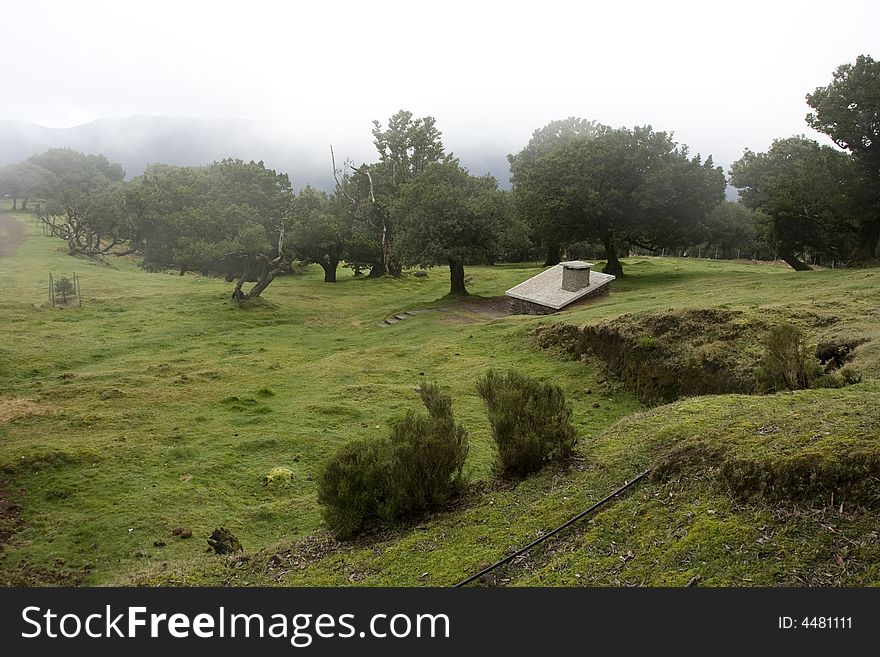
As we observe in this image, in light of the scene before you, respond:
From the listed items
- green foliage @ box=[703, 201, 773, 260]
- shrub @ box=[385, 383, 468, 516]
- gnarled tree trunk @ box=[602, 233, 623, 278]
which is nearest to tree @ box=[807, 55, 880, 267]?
green foliage @ box=[703, 201, 773, 260]

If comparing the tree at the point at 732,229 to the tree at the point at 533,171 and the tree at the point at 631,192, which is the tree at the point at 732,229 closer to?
the tree at the point at 631,192

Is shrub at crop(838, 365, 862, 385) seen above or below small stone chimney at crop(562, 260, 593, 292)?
below

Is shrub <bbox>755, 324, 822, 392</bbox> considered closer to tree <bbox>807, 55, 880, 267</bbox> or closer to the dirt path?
tree <bbox>807, 55, 880, 267</bbox>

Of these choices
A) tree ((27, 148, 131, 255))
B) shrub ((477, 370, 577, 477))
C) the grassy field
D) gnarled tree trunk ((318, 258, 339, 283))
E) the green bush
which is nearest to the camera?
the grassy field

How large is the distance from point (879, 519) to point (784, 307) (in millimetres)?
12803

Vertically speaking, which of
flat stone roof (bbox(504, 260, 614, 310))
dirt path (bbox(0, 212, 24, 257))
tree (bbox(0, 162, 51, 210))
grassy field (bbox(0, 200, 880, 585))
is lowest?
grassy field (bbox(0, 200, 880, 585))

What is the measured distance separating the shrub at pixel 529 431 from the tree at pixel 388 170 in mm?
41275

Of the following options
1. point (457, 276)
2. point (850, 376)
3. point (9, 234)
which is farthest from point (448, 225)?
point (9, 234)

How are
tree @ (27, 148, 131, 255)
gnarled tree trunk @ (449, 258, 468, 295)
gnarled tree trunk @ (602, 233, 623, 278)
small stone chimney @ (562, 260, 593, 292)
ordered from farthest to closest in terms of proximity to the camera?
tree @ (27, 148, 131, 255) < gnarled tree trunk @ (602, 233, 623, 278) < gnarled tree trunk @ (449, 258, 468, 295) < small stone chimney @ (562, 260, 593, 292)

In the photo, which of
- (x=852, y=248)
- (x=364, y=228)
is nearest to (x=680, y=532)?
(x=852, y=248)

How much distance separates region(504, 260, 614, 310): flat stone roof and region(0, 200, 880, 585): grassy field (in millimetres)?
2054

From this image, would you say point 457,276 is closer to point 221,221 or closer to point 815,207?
Answer: point 221,221

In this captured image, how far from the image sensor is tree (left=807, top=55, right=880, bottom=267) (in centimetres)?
2598
